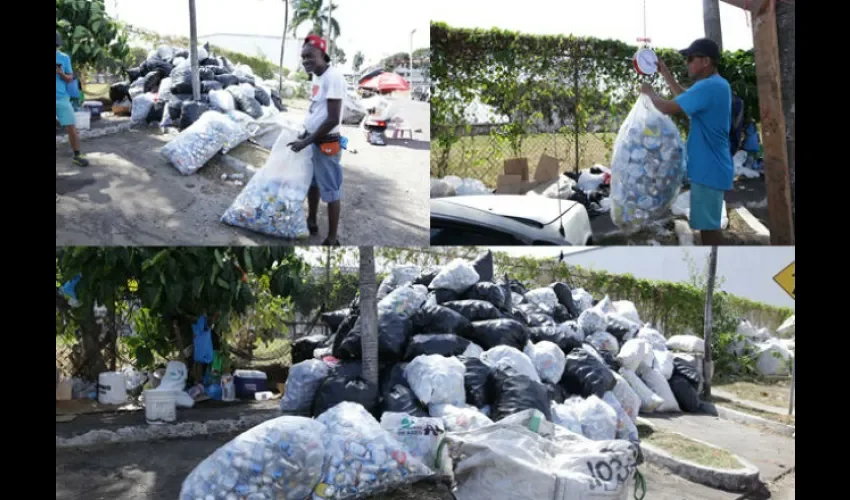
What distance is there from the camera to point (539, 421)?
4.27 meters

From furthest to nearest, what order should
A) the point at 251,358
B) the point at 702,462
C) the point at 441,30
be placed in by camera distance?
1. the point at 251,358
2. the point at 702,462
3. the point at 441,30

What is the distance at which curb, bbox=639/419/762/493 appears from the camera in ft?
16.4

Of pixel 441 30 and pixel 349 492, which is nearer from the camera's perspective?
pixel 349 492

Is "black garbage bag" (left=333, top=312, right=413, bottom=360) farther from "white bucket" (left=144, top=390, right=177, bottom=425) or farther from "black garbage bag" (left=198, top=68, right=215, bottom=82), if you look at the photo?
"black garbage bag" (left=198, top=68, right=215, bottom=82)

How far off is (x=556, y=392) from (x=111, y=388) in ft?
10.6

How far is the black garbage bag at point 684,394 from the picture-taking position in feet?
23.1

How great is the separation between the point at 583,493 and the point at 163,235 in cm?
250

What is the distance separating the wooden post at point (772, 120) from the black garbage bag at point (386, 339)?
7.64 feet

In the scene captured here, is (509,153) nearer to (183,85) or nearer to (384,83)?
(384,83)

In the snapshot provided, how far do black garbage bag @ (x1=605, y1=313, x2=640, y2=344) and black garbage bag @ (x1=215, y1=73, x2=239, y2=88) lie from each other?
3787 mm

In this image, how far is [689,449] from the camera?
219 inches

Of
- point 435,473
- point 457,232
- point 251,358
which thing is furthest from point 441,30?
point 251,358

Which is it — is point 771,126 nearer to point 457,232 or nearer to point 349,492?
point 457,232
